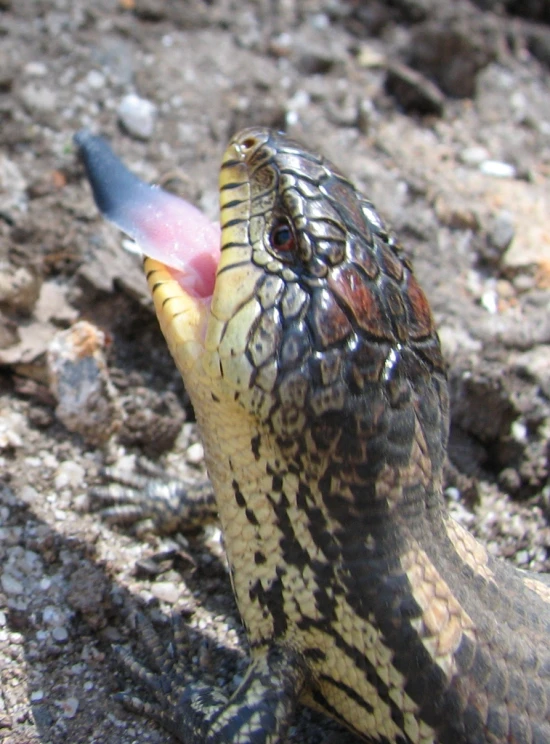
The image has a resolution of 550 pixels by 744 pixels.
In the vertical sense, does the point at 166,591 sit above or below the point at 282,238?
below

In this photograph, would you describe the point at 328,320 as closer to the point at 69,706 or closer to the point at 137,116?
the point at 69,706

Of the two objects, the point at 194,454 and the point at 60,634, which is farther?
the point at 194,454

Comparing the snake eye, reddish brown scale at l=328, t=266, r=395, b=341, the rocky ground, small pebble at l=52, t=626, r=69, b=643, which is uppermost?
the snake eye

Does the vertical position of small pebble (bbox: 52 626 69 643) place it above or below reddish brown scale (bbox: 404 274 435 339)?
below

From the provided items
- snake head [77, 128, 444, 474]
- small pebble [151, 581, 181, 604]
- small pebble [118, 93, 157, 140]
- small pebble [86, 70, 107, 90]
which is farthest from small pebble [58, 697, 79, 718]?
small pebble [86, 70, 107, 90]

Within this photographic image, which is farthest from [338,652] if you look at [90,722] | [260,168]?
[260,168]

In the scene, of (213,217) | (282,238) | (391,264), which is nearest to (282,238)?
(282,238)

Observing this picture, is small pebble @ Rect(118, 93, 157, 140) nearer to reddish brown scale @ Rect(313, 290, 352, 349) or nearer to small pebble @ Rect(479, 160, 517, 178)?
small pebble @ Rect(479, 160, 517, 178)

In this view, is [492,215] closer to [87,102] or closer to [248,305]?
[87,102]

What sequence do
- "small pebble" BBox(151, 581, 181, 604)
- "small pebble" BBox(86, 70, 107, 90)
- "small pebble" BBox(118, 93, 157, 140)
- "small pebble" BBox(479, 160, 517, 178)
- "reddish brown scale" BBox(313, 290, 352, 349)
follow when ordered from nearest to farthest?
"reddish brown scale" BBox(313, 290, 352, 349)
"small pebble" BBox(151, 581, 181, 604)
"small pebble" BBox(118, 93, 157, 140)
"small pebble" BBox(86, 70, 107, 90)
"small pebble" BBox(479, 160, 517, 178)
